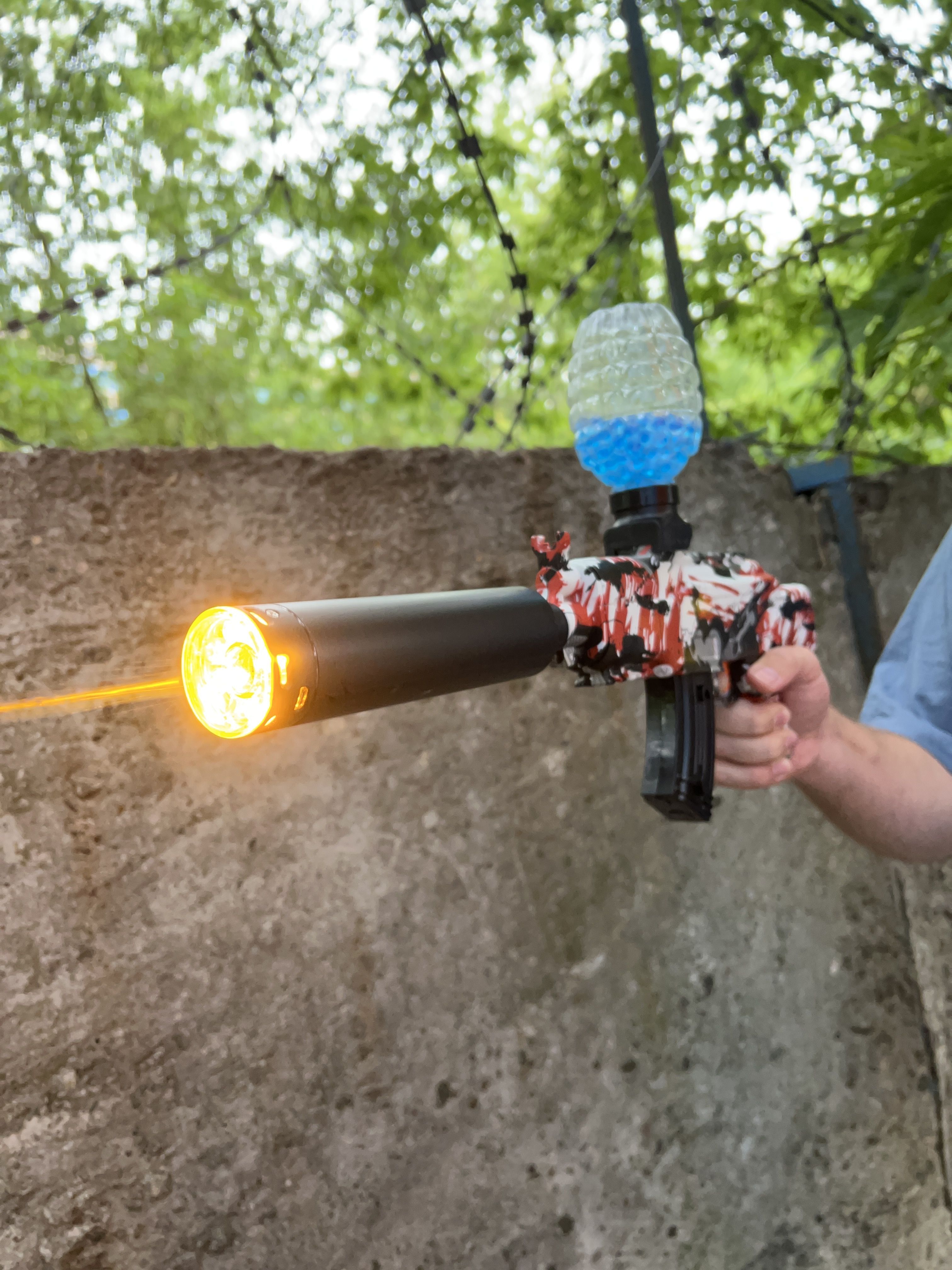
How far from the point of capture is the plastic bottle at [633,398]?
898 millimetres

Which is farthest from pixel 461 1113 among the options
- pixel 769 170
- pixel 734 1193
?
pixel 769 170

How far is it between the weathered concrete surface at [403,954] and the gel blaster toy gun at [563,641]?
1.00 feet

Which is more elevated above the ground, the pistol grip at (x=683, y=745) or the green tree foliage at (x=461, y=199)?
the green tree foliage at (x=461, y=199)

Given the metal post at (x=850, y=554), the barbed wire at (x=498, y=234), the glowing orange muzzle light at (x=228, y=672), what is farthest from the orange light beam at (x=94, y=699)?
the metal post at (x=850, y=554)

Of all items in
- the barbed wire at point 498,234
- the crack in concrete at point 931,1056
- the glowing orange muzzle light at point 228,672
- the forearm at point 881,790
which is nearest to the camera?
the glowing orange muzzle light at point 228,672

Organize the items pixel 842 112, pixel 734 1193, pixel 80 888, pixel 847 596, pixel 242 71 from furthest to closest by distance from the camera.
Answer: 1. pixel 242 71
2. pixel 842 112
3. pixel 847 596
4. pixel 734 1193
5. pixel 80 888

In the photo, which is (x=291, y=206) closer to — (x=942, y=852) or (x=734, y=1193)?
(x=942, y=852)

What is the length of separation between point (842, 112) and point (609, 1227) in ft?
6.90

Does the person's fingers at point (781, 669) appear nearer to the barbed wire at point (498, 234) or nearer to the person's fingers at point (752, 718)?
the person's fingers at point (752, 718)

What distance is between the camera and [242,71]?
213 centimetres

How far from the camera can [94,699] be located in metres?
0.94

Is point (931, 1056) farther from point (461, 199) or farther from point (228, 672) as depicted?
point (461, 199)

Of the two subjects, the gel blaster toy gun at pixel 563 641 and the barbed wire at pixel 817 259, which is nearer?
the gel blaster toy gun at pixel 563 641

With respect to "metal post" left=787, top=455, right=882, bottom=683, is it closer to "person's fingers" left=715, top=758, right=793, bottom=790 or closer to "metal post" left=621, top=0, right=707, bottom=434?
Result: "metal post" left=621, top=0, right=707, bottom=434
